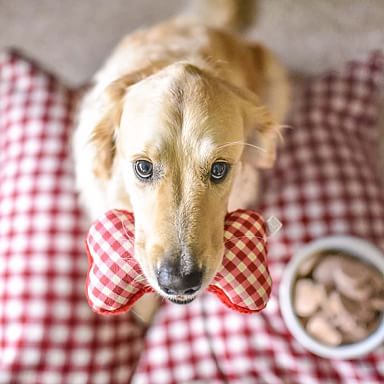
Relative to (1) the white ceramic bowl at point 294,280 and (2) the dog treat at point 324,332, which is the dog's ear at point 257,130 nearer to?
(1) the white ceramic bowl at point 294,280

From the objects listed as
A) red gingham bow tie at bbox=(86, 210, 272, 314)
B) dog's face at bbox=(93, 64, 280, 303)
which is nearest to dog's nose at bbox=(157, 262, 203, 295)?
dog's face at bbox=(93, 64, 280, 303)

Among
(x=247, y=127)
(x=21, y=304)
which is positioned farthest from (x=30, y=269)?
(x=247, y=127)

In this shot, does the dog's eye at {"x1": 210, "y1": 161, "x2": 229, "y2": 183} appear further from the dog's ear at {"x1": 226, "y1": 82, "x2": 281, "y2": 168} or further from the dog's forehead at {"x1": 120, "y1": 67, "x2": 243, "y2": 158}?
the dog's ear at {"x1": 226, "y1": 82, "x2": 281, "y2": 168}

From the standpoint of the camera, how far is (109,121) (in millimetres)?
1507

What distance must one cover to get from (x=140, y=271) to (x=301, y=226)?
33.1 inches

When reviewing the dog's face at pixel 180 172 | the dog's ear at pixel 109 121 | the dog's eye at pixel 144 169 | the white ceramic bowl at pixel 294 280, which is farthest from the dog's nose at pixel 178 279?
the white ceramic bowl at pixel 294 280

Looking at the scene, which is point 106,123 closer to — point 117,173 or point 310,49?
point 117,173

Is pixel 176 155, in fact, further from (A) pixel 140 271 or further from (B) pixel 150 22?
(B) pixel 150 22

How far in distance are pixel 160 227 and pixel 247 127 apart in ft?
1.44

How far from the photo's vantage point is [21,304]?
1780 mm

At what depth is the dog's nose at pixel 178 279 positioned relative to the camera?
121 centimetres

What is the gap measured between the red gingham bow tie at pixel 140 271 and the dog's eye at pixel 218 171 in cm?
13

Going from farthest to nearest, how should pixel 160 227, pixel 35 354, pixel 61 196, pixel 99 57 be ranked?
pixel 99 57 < pixel 61 196 < pixel 35 354 < pixel 160 227

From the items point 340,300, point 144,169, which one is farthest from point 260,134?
point 340,300
